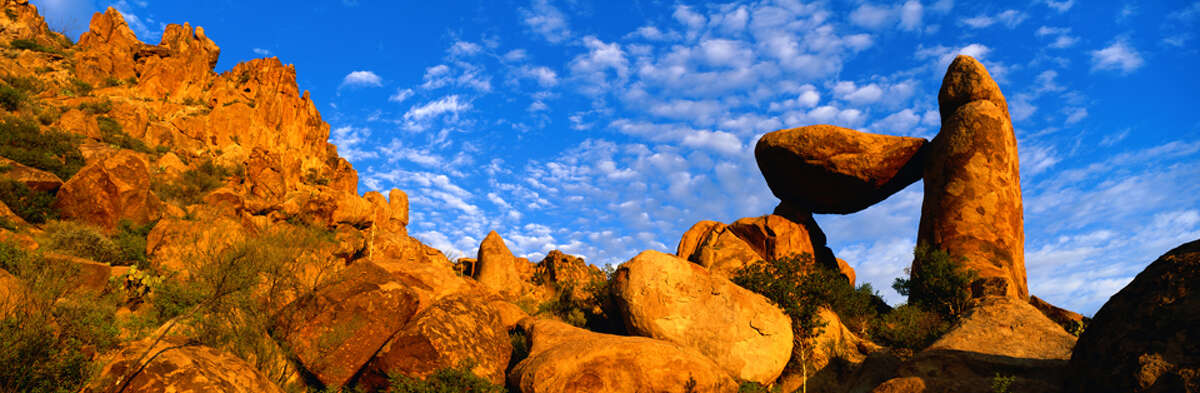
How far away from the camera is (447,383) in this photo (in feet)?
44.9

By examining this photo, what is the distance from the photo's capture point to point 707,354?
16.7 metres

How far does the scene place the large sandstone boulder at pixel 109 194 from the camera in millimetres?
24094

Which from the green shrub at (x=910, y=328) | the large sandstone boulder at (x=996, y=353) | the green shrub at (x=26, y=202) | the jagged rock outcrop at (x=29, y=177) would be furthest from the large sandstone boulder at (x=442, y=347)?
the jagged rock outcrop at (x=29, y=177)

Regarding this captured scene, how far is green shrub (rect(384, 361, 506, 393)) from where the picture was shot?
526 inches

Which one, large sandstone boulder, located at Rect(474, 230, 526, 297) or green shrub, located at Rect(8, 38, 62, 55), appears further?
green shrub, located at Rect(8, 38, 62, 55)

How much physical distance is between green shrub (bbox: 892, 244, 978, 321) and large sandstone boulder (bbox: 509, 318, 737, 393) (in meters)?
10.5

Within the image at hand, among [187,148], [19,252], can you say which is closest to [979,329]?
[19,252]

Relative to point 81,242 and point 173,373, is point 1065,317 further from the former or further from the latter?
point 81,242

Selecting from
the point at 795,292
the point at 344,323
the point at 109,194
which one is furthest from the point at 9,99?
the point at 795,292

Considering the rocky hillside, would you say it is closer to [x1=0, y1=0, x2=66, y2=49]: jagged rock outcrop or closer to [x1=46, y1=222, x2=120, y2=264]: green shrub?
[x1=46, y1=222, x2=120, y2=264]: green shrub

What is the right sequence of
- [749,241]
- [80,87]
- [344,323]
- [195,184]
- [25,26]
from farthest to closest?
1. [25,26]
2. [80,87]
3. [195,184]
4. [749,241]
5. [344,323]

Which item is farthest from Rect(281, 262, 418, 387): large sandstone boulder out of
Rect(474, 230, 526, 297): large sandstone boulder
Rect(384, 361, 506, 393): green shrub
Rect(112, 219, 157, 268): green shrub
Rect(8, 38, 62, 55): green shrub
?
Rect(8, 38, 62, 55): green shrub

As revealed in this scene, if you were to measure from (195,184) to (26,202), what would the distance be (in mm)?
17051

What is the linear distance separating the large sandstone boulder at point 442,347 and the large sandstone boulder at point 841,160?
16.8m
